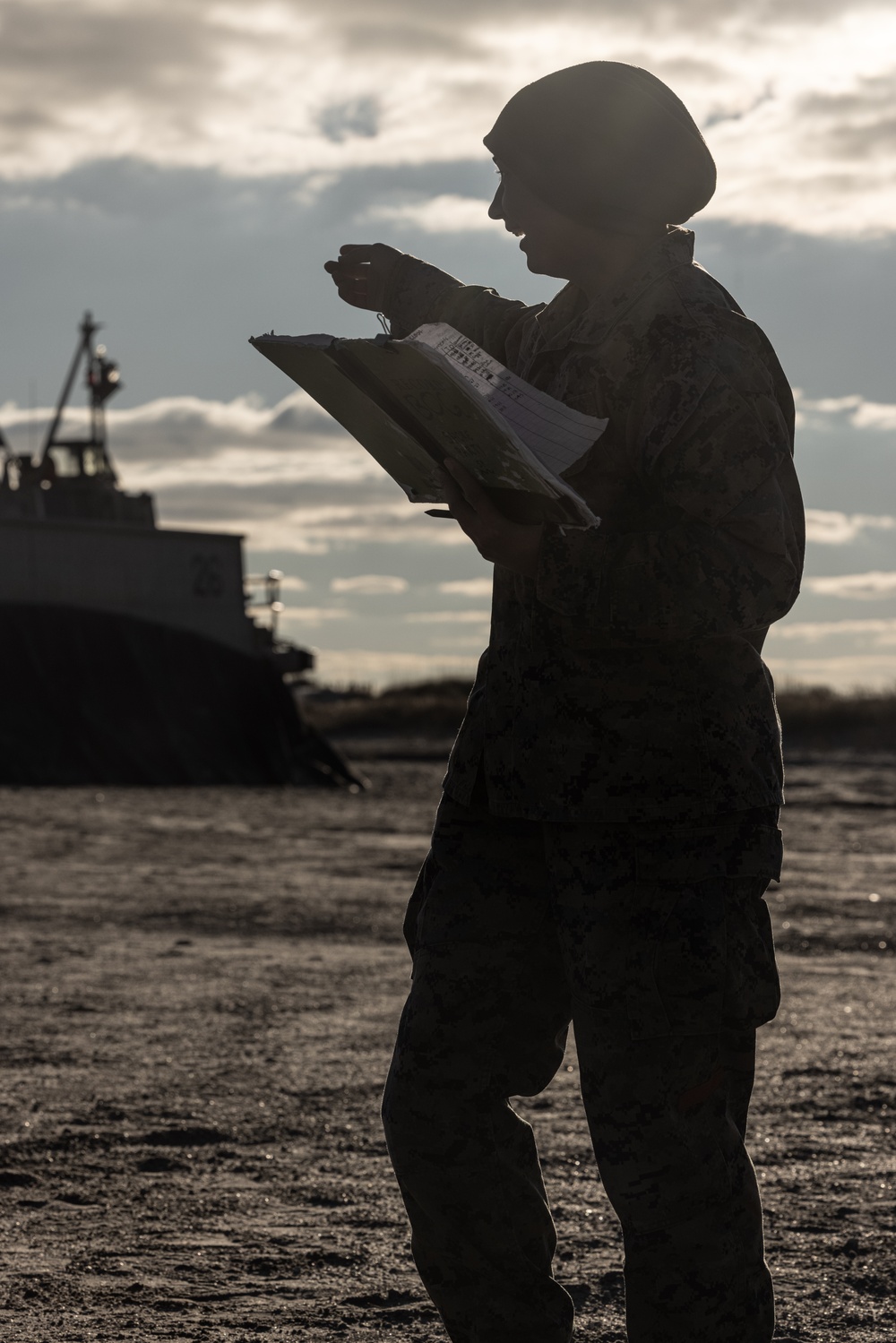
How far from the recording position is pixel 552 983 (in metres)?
2.42

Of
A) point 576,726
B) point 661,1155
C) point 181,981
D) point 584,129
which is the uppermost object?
point 584,129

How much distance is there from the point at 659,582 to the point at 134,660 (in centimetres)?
2739

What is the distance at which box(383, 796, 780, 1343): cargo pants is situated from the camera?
219 centimetres

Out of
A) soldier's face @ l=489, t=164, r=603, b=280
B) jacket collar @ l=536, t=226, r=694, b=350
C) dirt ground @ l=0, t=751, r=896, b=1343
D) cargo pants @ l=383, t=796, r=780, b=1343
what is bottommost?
dirt ground @ l=0, t=751, r=896, b=1343

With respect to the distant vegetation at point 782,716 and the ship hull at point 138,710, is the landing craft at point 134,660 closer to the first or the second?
the ship hull at point 138,710

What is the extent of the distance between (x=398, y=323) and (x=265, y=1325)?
5.93ft

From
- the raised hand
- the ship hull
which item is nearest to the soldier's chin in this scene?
the raised hand

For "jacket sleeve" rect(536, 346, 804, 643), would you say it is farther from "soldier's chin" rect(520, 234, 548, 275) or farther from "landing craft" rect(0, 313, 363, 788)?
"landing craft" rect(0, 313, 363, 788)

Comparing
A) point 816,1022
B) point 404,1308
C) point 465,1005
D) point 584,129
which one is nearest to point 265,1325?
point 404,1308

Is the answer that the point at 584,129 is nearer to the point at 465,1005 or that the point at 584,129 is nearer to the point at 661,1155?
the point at 465,1005

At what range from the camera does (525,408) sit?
2.13m

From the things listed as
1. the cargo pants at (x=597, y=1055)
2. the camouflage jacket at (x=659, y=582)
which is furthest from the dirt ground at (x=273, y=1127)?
the camouflage jacket at (x=659, y=582)

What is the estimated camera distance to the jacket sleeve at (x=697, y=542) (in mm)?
2117

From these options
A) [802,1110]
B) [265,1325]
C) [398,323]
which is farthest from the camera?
[802,1110]
